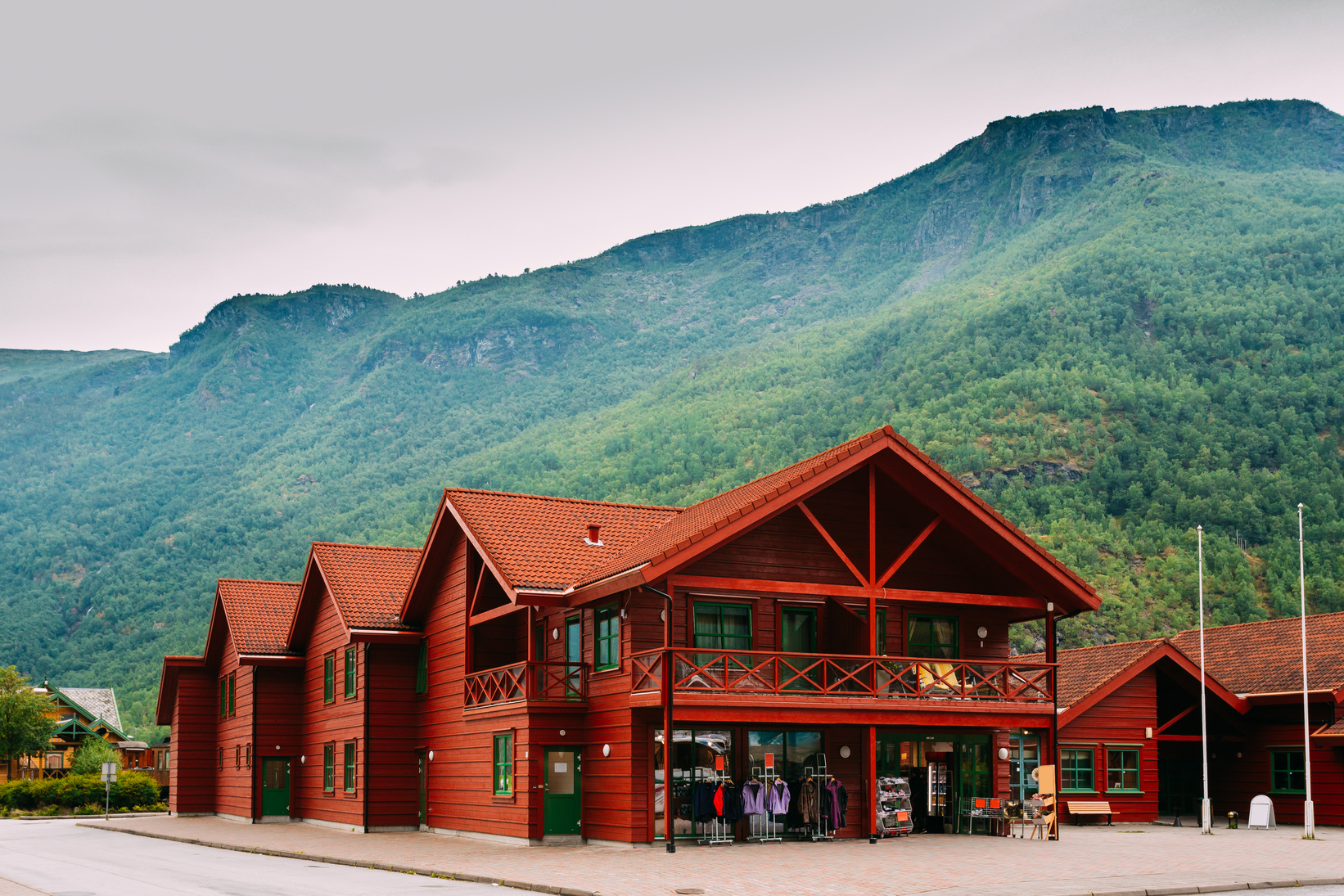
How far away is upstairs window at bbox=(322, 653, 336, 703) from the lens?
36.1 meters

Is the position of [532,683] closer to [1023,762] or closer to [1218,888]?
[1023,762]

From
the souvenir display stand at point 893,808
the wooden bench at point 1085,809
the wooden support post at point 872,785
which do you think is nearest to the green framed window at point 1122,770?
the wooden bench at point 1085,809

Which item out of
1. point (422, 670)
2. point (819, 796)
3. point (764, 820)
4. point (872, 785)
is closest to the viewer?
point (872, 785)

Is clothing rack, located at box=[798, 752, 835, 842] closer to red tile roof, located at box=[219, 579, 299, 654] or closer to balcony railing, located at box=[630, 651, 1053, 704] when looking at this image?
balcony railing, located at box=[630, 651, 1053, 704]

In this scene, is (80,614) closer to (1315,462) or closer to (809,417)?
(809,417)

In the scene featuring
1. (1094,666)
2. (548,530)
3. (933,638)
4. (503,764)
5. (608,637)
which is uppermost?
(548,530)

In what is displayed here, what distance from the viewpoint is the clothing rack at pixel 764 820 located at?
2597cm

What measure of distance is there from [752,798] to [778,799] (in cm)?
59

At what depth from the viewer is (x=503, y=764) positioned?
27.9 m

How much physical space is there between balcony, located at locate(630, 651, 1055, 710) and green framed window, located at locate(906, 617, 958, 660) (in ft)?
2.16

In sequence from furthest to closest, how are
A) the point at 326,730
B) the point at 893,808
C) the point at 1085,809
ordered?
the point at 326,730, the point at 1085,809, the point at 893,808

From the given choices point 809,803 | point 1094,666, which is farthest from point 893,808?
point 1094,666

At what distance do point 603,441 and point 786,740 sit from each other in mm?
91790

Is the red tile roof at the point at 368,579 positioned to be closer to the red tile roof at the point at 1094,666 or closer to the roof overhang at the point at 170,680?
the roof overhang at the point at 170,680
